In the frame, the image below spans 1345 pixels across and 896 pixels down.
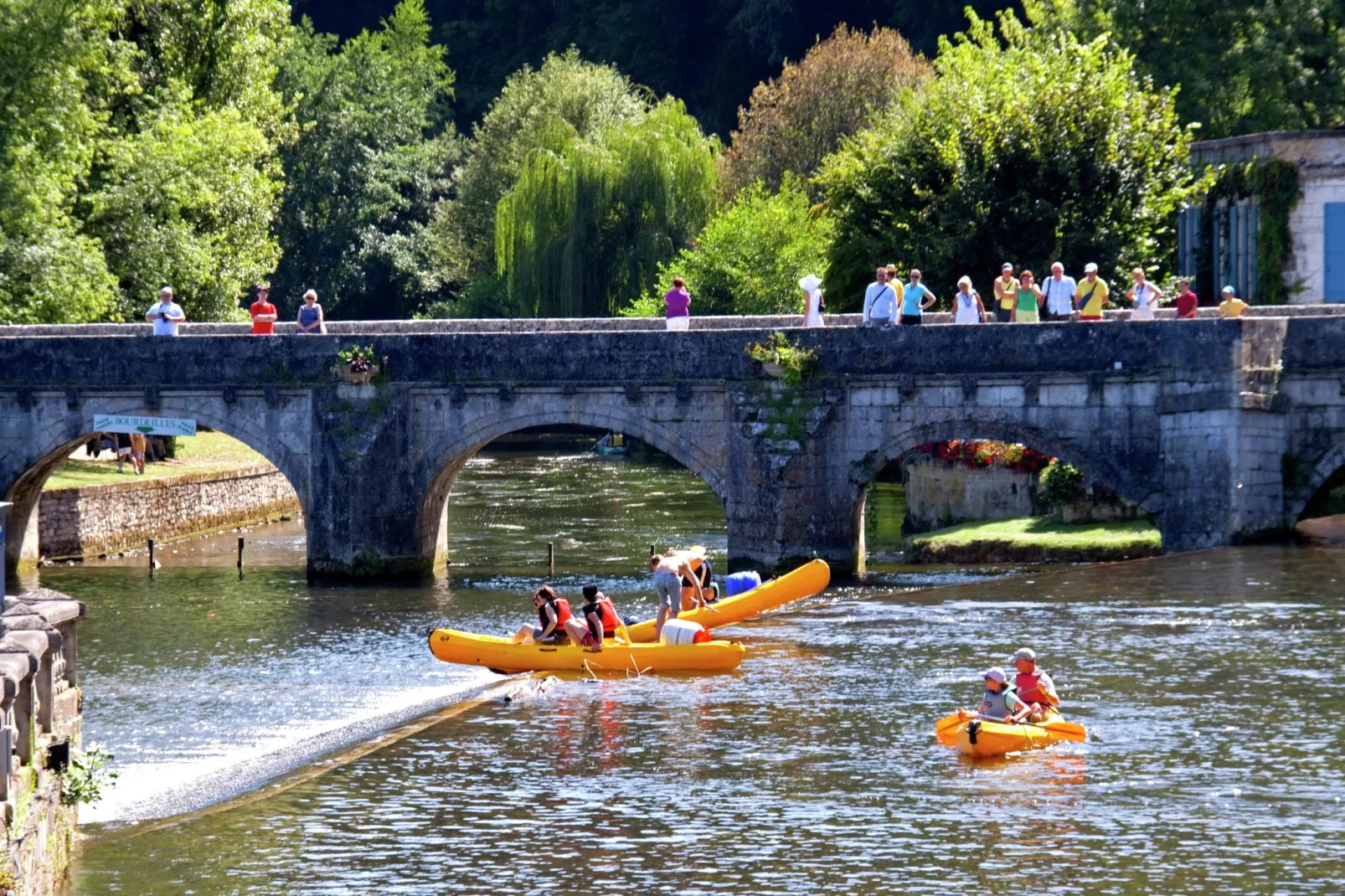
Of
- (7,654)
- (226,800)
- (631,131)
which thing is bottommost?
(226,800)

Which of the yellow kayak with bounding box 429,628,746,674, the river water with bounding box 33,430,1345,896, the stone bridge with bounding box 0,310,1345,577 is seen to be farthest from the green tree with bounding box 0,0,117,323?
the yellow kayak with bounding box 429,628,746,674

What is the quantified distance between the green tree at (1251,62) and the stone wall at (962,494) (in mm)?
12740

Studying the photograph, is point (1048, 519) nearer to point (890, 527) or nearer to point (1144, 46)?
point (890, 527)

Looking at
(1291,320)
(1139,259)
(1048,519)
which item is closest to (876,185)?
(1139,259)

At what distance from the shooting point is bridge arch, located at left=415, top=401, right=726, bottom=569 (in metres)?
34.9

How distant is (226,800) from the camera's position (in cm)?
2034

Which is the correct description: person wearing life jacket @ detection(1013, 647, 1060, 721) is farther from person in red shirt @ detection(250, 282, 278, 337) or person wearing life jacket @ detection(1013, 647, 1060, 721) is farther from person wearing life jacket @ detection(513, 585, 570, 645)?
person in red shirt @ detection(250, 282, 278, 337)

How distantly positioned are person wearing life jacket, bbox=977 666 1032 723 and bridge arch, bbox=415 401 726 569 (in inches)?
519

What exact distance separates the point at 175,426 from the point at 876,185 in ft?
53.9

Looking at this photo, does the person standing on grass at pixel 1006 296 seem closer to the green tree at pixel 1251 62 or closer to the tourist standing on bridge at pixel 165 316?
the tourist standing on bridge at pixel 165 316

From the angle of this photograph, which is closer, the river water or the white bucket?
the river water

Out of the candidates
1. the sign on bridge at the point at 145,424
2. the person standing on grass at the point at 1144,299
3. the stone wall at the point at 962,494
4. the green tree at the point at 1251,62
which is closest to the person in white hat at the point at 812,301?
the person standing on grass at the point at 1144,299

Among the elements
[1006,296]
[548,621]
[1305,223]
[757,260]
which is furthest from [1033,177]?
[548,621]

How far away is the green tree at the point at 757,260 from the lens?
53.6 m
